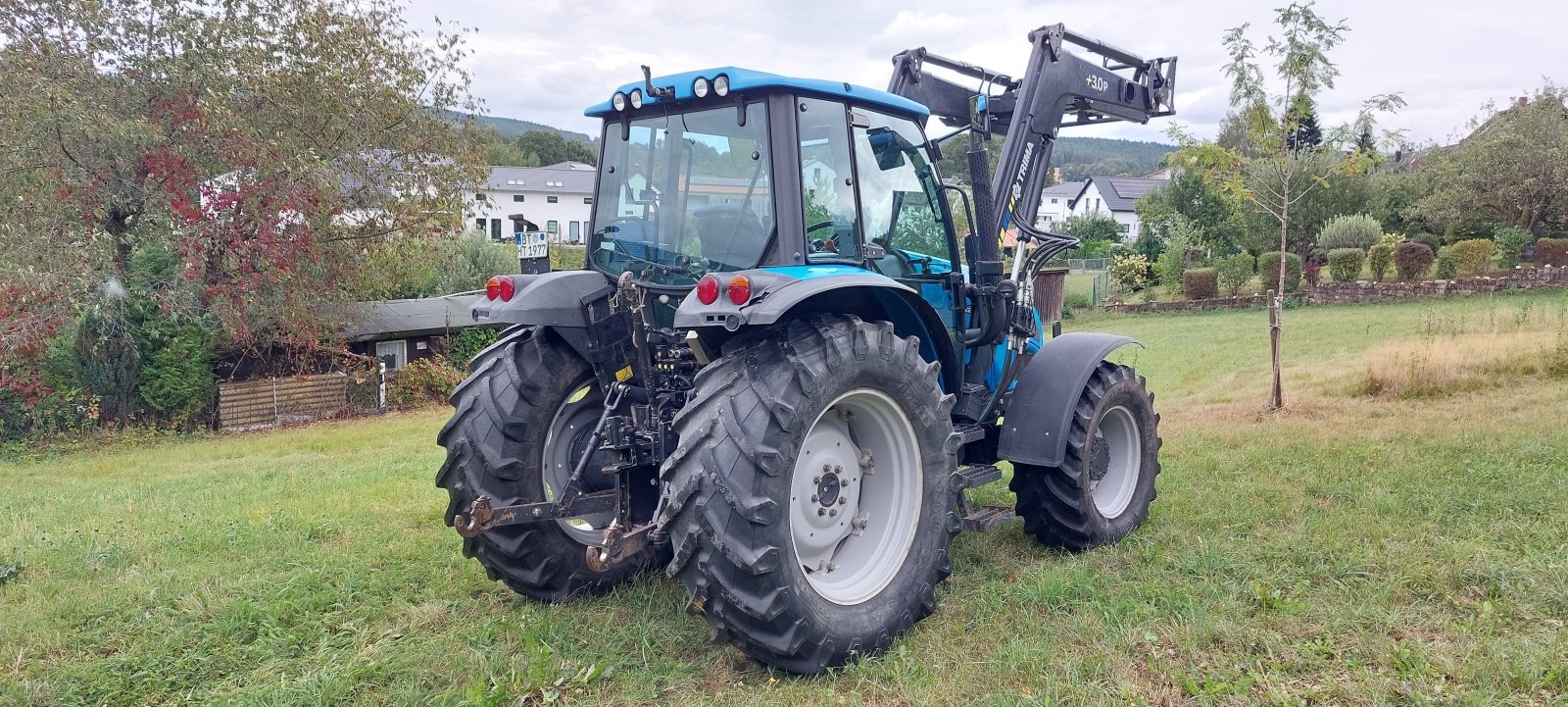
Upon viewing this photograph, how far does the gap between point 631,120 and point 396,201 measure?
13140mm

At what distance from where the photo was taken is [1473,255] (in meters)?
23.0

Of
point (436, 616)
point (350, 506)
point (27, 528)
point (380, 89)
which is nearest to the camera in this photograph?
point (436, 616)

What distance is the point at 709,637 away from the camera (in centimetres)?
412

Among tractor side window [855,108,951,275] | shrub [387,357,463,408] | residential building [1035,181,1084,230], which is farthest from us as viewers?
residential building [1035,181,1084,230]

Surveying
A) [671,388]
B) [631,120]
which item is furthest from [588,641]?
[631,120]

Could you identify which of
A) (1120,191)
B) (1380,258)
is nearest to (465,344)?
(1380,258)

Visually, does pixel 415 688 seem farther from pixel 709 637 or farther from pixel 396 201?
pixel 396 201

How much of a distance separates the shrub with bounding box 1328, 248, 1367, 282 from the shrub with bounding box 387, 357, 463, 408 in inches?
829

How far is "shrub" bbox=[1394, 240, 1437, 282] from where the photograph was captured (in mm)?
22984

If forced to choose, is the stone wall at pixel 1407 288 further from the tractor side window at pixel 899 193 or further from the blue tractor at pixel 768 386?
the tractor side window at pixel 899 193

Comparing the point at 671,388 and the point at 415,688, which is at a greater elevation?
the point at 671,388

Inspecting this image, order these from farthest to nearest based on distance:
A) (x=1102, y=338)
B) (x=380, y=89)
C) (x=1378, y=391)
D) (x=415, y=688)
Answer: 1. (x=380, y=89)
2. (x=1378, y=391)
3. (x=1102, y=338)
4. (x=415, y=688)

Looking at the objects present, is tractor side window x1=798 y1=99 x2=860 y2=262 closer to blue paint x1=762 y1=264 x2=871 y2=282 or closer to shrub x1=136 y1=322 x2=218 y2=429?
blue paint x1=762 y1=264 x2=871 y2=282

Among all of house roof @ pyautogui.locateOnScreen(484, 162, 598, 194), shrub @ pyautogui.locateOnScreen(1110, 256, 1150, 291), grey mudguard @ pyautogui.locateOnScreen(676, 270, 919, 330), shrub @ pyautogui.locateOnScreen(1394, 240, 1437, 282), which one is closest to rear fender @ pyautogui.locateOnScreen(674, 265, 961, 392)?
grey mudguard @ pyautogui.locateOnScreen(676, 270, 919, 330)
